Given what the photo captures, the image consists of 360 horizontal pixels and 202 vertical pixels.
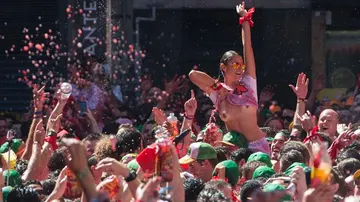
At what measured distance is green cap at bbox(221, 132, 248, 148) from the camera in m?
9.42

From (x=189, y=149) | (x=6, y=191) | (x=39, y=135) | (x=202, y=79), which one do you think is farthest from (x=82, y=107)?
(x=6, y=191)

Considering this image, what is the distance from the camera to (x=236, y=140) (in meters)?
9.47

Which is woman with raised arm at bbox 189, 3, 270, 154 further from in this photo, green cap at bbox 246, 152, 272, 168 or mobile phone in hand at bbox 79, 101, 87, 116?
mobile phone in hand at bbox 79, 101, 87, 116

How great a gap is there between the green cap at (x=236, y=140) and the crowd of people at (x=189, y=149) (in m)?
0.01

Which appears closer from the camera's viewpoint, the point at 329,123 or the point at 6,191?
the point at 6,191

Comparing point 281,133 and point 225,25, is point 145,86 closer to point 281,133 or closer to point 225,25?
point 225,25

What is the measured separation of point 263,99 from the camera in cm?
1396

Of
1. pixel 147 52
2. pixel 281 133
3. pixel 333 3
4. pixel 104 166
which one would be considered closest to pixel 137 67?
pixel 147 52

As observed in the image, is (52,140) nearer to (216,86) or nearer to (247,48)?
(216,86)

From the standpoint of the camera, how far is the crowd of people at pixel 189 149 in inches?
235

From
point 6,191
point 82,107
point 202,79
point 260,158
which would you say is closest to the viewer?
point 6,191

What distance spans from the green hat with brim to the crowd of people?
0.04ft

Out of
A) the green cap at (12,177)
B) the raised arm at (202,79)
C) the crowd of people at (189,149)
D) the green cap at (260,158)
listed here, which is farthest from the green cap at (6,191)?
the raised arm at (202,79)

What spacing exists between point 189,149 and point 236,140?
141 cm
